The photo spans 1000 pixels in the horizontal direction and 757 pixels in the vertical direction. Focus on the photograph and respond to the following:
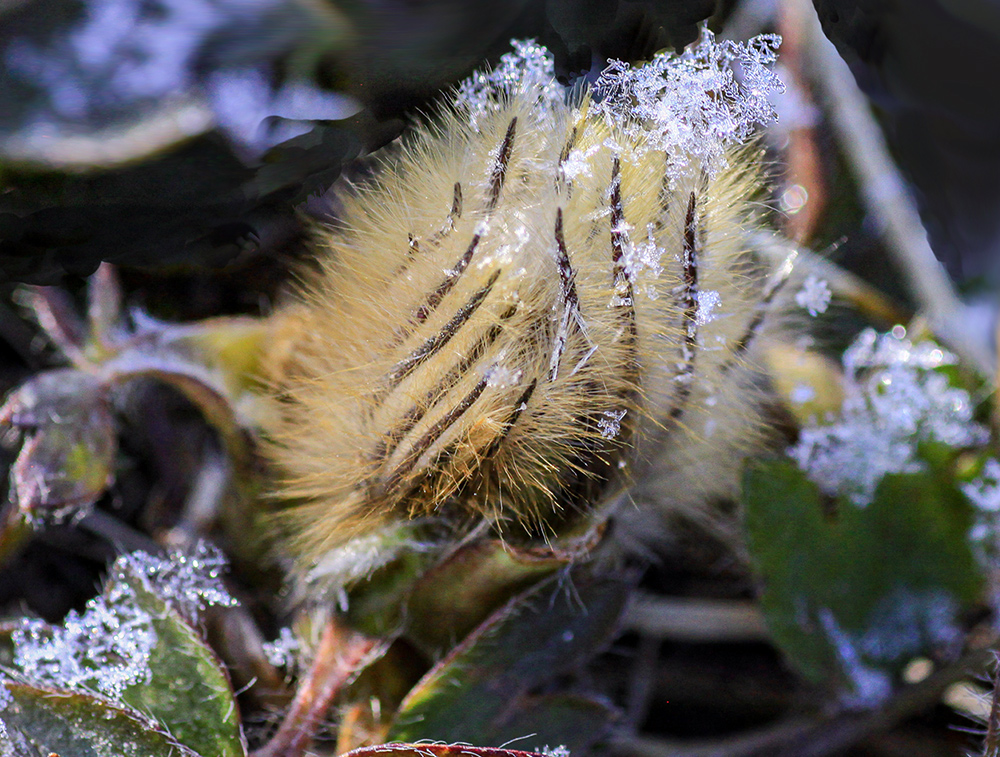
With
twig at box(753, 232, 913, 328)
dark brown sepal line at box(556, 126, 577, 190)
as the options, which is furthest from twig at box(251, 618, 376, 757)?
twig at box(753, 232, 913, 328)

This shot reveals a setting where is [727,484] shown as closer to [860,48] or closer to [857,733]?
[857,733]

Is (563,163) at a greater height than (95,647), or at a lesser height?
greater

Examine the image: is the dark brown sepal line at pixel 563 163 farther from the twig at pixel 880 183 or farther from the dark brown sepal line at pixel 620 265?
the twig at pixel 880 183

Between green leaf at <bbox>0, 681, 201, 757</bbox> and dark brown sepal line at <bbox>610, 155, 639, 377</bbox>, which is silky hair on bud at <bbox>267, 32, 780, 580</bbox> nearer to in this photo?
dark brown sepal line at <bbox>610, 155, 639, 377</bbox>

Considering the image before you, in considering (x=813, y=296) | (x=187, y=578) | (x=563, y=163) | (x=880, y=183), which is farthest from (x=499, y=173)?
(x=880, y=183)

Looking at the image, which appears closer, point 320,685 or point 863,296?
point 320,685

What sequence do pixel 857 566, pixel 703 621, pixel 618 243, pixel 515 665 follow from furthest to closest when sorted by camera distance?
1. pixel 703 621
2. pixel 857 566
3. pixel 515 665
4. pixel 618 243

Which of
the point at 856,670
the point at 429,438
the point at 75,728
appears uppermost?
the point at 429,438

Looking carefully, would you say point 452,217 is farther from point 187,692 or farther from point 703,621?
point 703,621

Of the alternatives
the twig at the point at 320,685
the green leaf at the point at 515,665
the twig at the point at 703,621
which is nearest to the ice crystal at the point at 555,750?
the green leaf at the point at 515,665
